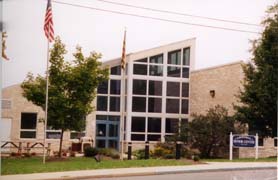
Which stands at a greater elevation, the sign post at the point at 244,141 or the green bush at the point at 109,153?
the sign post at the point at 244,141

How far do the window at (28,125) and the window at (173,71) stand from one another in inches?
323

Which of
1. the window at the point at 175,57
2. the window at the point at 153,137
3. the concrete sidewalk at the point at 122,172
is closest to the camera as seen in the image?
the concrete sidewalk at the point at 122,172

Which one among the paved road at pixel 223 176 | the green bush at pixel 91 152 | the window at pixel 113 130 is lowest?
the paved road at pixel 223 176

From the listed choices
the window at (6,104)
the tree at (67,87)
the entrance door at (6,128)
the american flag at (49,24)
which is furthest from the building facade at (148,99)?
the american flag at (49,24)

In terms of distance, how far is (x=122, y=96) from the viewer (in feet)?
100

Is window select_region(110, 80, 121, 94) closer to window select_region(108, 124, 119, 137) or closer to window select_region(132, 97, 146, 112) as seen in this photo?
window select_region(132, 97, 146, 112)

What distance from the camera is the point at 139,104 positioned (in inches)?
1212

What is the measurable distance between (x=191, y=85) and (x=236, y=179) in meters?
16.2

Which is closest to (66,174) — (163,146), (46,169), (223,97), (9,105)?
(46,169)

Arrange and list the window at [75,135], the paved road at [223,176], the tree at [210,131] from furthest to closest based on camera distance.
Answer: the window at [75,135] → the tree at [210,131] → the paved road at [223,176]

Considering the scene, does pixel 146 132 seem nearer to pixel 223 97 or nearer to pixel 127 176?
pixel 223 97

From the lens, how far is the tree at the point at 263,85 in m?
25.1

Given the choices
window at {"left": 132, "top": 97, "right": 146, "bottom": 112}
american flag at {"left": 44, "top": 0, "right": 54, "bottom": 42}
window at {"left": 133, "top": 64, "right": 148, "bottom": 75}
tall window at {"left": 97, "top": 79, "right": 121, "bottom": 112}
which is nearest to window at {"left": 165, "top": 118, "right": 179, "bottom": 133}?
window at {"left": 132, "top": 97, "right": 146, "bottom": 112}

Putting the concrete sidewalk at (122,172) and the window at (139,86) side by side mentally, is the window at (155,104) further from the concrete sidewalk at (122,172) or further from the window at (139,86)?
the concrete sidewalk at (122,172)
